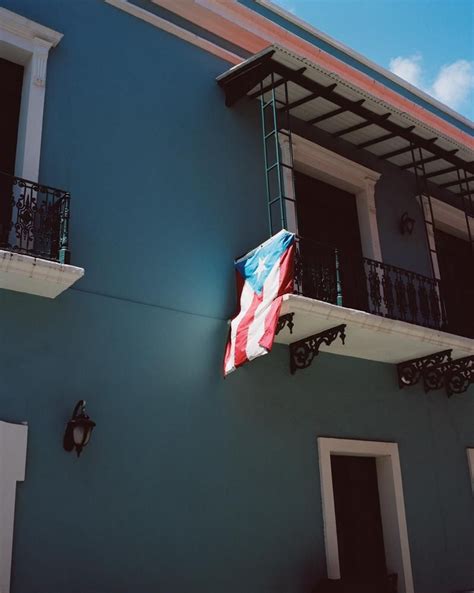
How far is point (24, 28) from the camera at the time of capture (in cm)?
721

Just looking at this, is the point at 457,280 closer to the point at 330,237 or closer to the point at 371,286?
the point at 330,237

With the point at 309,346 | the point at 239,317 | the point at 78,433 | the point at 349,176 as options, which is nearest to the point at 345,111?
the point at 349,176

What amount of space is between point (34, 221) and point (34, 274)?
2.26 ft

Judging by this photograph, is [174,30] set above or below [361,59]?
below

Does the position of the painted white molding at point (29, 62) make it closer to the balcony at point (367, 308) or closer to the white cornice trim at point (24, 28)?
the white cornice trim at point (24, 28)

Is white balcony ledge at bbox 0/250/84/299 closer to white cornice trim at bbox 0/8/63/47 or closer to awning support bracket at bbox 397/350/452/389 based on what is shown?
white cornice trim at bbox 0/8/63/47

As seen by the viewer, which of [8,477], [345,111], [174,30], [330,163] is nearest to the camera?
[8,477]

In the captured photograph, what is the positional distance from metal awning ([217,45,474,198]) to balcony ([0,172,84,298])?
125 inches

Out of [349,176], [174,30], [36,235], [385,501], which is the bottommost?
[385,501]

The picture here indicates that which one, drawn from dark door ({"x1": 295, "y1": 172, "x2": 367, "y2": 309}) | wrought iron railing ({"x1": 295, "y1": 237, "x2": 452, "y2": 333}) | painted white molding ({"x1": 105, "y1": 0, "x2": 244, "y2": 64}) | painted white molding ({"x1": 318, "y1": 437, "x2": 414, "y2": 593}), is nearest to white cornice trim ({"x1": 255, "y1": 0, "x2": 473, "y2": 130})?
painted white molding ({"x1": 105, "y1": 0, "x2": 244, "y2": 64})

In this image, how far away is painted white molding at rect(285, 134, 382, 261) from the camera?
31.4ft

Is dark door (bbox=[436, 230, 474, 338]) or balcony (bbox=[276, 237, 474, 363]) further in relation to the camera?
dark door (bbox=[436, 230, 474, 338])

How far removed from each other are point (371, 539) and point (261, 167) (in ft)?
16.3

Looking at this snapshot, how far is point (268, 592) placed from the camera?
22.6ft
